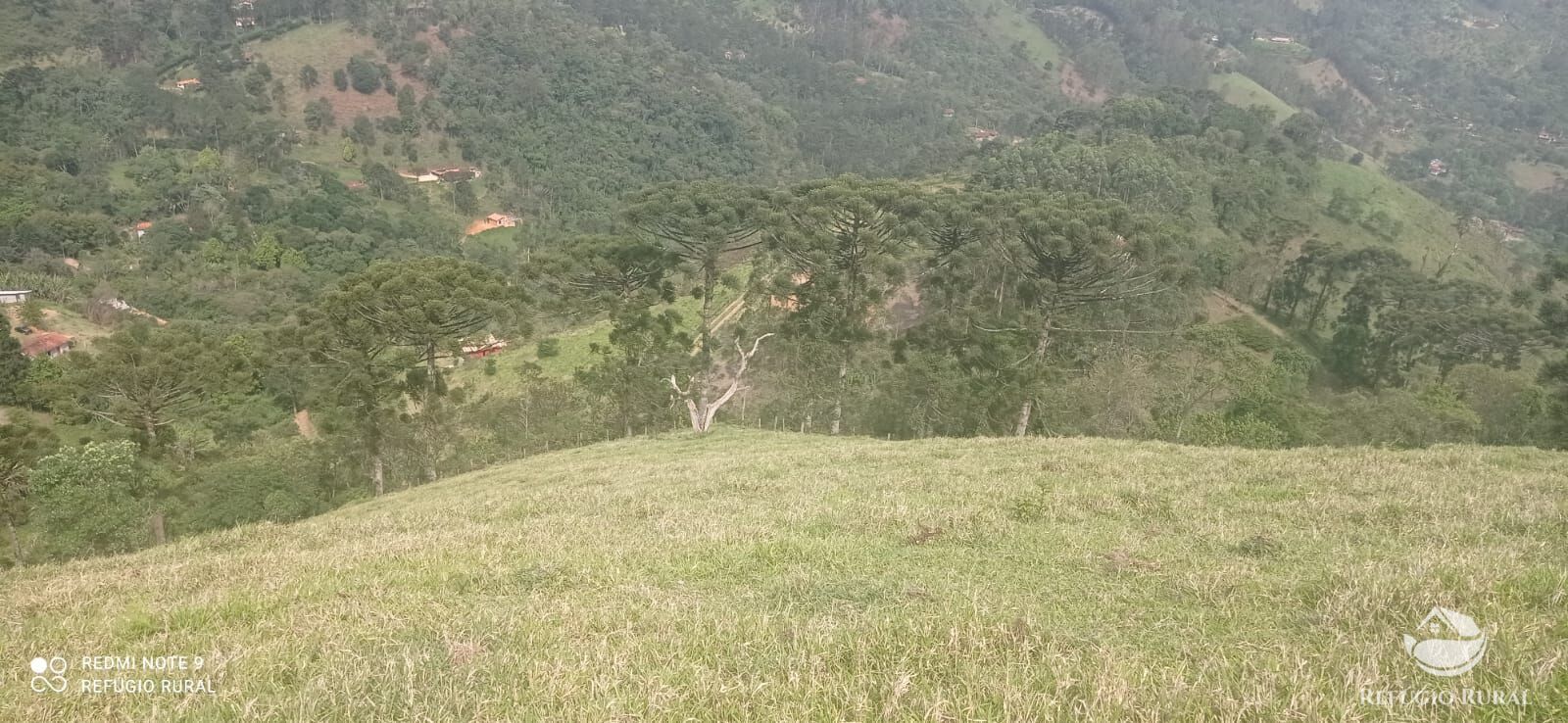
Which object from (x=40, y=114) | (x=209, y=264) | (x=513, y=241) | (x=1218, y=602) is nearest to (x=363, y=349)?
(x=1218, y=602)

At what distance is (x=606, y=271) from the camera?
127ft

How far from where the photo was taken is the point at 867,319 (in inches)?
1647

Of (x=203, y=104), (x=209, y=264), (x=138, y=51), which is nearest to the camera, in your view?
(x=209, y=264)

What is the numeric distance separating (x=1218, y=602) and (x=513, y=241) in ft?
415

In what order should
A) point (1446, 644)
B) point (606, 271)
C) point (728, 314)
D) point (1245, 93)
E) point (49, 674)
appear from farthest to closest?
1. point (1245, 93)
2. point (728, 314)
3. point (606, 271)
4. point (49, 674)
5. point (1446, 644)

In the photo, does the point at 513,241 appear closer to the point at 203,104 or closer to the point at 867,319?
the point at 203,104

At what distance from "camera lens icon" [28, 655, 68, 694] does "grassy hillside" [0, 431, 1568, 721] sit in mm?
119

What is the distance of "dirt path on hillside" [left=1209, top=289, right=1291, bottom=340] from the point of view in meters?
69.9

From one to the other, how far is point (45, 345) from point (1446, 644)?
89022 millimetres

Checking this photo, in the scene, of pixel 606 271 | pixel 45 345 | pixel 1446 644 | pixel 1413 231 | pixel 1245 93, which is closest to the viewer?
pixel 1446 644

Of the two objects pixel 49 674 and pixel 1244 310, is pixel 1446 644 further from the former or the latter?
pixel 1244 310

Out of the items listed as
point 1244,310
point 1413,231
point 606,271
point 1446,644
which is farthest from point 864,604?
point 1413,231

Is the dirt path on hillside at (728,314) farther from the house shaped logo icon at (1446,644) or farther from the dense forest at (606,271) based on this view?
the house shaped logo icon at (1446,644)

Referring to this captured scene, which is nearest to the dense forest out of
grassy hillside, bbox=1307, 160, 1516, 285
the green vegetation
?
grassy hillside, bbox=1307, 160, 1516, 285
